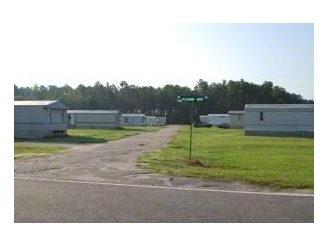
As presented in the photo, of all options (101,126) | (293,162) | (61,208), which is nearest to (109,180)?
(61,208)

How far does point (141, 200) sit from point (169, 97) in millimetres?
110149

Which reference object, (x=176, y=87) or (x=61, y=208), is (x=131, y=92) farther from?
(x=61, y=208)

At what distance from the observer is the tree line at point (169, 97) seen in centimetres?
10650

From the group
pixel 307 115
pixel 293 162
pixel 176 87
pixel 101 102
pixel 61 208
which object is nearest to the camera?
pixel 61 208

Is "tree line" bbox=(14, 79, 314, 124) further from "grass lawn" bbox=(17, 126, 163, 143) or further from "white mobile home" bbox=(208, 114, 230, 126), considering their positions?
"grass lawn" bbox=(17, 126, 163, 143)

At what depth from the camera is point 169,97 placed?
11775 cm

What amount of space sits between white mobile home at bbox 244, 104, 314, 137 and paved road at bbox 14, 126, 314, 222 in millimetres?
29808

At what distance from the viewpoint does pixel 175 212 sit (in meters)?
6.95

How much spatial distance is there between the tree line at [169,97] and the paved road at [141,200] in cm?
9174

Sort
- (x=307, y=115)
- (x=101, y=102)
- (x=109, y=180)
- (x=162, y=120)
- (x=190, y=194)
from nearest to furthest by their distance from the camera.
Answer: (x=190, y=194) → (x=109, y=180) → (x=307, y=115) → (x=162, y=120) → (x=101, y=102)

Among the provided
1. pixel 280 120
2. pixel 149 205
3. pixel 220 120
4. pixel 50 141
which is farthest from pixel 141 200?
pixel 220 120

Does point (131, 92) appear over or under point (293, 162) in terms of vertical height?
over

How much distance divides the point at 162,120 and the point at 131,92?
25.8 metres

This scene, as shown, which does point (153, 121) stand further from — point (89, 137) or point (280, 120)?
point (89, 137)
